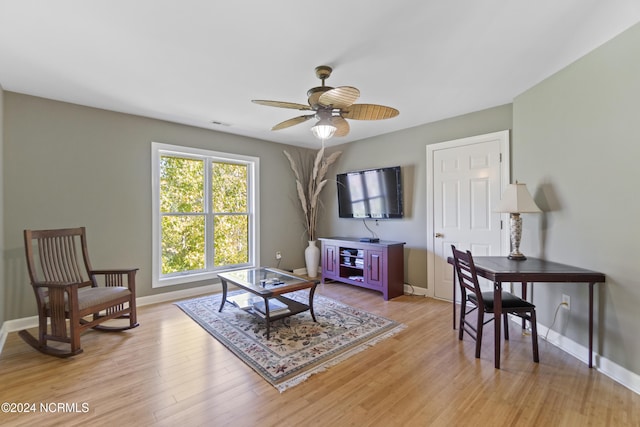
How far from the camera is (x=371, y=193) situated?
4586mm

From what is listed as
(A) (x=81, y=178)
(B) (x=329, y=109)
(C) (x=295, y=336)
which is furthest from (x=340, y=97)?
(A) (x=81, y=178)

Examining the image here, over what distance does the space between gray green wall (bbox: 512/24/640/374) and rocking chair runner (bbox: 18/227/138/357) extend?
4122 millimetres

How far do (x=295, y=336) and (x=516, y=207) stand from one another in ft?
7.84

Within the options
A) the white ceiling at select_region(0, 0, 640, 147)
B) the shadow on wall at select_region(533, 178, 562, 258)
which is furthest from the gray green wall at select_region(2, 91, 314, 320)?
the shadow on wall at select_region(533, 178, 562, 258)

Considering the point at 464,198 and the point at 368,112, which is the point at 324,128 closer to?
the point at 368,112

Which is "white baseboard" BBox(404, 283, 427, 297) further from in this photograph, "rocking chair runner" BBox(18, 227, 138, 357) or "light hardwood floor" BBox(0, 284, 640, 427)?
"rocking chair runner" BBox(18, 227, 138, 357)

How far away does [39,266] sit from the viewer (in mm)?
3016

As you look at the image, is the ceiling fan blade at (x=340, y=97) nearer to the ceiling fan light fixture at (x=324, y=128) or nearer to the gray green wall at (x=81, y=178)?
the ceiling fan light fixture at (x=324, y=128)

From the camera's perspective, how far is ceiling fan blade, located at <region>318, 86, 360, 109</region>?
1970 mm

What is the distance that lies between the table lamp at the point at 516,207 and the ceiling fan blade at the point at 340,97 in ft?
5.92

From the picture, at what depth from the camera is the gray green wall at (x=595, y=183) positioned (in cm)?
199

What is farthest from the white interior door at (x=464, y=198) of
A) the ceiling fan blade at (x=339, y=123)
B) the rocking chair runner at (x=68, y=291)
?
the rocking chair runner at (x=68, y=291)

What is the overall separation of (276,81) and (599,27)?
95.1 inches

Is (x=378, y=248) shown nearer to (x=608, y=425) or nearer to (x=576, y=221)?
(x=576, y=221)
